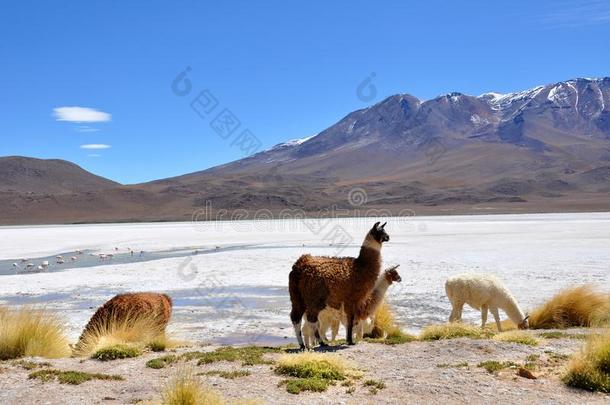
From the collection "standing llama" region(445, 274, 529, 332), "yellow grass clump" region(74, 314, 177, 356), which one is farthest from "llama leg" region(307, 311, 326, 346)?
"standing llama" region(445, 274, 529, 332)

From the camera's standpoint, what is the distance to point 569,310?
34.5ft

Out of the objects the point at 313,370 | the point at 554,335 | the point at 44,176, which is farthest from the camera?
the point at 44,176

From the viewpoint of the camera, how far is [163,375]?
6871mm

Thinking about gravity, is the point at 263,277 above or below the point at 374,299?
below

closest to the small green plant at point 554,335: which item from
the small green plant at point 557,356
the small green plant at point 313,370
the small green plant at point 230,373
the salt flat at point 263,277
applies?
the small green plant at point 557,356

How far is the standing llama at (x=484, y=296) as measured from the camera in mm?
10337

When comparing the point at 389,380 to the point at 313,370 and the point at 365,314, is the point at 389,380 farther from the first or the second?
the point at 365,314

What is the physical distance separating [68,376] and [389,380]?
11.4 feet

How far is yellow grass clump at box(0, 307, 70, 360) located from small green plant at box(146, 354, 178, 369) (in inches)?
73.9

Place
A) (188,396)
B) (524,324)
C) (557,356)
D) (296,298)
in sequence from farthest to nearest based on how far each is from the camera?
(524,324) < (296,298) < (557,356) < (188,396)

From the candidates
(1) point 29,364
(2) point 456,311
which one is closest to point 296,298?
(1) point 29,364

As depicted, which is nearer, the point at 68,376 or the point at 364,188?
the point at 68,376

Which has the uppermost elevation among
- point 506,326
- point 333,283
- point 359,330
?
point 333,283

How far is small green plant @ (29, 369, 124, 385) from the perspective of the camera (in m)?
6.52
